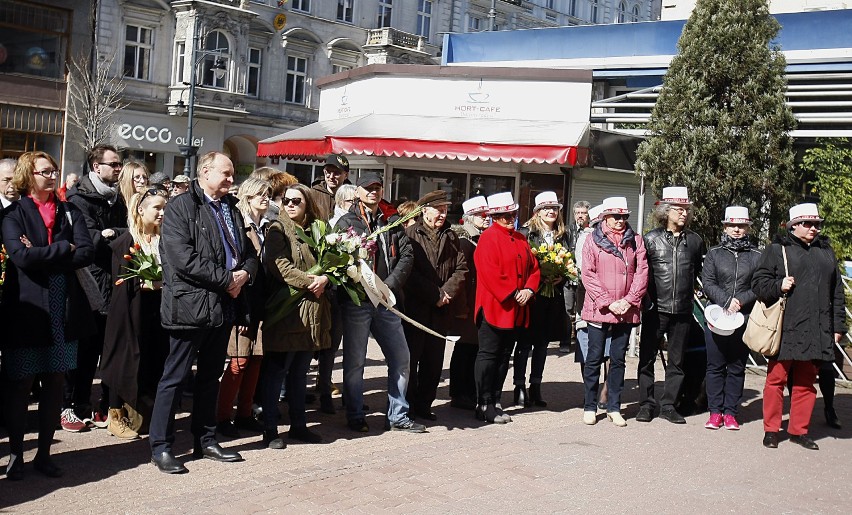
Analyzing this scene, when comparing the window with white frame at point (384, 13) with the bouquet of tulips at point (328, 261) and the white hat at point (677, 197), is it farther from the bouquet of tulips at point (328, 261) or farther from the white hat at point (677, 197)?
the bouquet of tulips at point (328, 261)

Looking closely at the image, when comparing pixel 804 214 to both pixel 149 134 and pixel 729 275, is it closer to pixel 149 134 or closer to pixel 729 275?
pixel 729 275

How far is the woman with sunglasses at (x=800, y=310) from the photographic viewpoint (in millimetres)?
8039

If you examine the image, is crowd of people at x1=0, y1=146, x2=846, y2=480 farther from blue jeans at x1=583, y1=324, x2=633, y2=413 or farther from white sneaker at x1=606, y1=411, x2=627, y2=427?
white sneaker at x1=606, y1=411, x2=627, y2=427

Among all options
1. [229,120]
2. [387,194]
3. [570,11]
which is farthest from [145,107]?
[570,11]

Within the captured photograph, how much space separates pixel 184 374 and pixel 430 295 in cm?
Result: 252

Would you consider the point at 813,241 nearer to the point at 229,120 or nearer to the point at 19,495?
the point at 19,495

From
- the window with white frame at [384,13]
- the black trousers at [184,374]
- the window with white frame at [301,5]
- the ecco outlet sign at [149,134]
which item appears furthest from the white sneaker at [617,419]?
the window with white frame at [384,13]

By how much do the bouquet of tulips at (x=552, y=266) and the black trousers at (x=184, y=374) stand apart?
3.65 meters

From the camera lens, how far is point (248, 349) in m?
7.23

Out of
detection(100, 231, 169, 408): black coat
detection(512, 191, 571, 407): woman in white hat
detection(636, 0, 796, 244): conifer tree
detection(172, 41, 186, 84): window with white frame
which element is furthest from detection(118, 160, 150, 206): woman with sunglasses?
detection(172, 41, 186, 84): window with white frame

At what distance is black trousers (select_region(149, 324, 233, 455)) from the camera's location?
627 cm

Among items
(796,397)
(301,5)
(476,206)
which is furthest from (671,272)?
(301,5)

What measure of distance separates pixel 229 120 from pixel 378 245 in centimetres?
3355

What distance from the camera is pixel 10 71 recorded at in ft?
105
